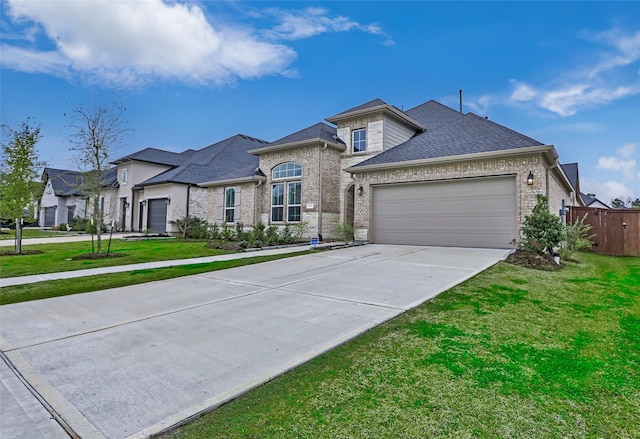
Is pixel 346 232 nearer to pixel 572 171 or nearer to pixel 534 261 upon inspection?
pixel 534 261

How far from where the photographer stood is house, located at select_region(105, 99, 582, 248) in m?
11.0

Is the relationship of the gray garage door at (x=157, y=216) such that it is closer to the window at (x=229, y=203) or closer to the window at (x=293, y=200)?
the window at (x=229, y=203)

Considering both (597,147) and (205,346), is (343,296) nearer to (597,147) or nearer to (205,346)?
(205,346)

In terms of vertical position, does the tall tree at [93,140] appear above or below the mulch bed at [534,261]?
above

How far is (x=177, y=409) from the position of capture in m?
2.37

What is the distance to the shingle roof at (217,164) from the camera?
21.9m

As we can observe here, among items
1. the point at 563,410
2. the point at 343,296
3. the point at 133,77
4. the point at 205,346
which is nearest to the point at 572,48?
the point at 343,296

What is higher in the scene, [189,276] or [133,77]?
[133,77]

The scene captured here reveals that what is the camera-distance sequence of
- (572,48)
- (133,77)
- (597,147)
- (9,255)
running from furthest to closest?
(597,147) → (133,77) → (572,48) → (9,255)

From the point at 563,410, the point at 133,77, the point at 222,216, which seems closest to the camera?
the point at 563,410

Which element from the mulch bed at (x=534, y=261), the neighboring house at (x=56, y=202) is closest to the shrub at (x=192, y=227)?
the mulch bed at (x=534, y=261)

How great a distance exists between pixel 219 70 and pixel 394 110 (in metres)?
9.40

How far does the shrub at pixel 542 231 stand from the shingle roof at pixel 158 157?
82.3 ft

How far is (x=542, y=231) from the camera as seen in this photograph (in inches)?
350
